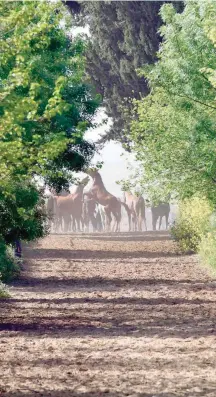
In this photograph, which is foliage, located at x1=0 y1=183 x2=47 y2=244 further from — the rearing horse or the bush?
the rearing horse

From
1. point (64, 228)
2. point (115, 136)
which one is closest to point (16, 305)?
point (115, 136)

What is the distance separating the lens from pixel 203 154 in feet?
70.2

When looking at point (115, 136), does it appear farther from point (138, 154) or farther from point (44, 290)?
point (44, 290)

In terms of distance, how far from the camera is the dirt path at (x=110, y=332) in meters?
10.5

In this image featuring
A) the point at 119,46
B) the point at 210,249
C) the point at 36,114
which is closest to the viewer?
the point at 36,114

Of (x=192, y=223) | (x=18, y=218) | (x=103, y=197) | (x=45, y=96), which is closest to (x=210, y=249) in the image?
(x=192, y=223)

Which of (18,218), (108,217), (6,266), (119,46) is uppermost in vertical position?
(119,46)

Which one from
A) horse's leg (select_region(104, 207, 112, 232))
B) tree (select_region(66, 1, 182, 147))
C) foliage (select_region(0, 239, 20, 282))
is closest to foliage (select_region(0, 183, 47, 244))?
foliage (select_region(0, 239, 20, 282))

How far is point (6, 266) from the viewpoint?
21.6 meters

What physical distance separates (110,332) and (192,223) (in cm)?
1723

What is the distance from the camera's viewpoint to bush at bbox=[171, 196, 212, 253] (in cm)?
2951

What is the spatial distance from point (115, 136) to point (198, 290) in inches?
969

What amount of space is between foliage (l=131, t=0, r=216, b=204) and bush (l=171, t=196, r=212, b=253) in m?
4.99

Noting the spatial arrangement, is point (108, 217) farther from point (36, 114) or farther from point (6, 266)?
point (36, 114)
